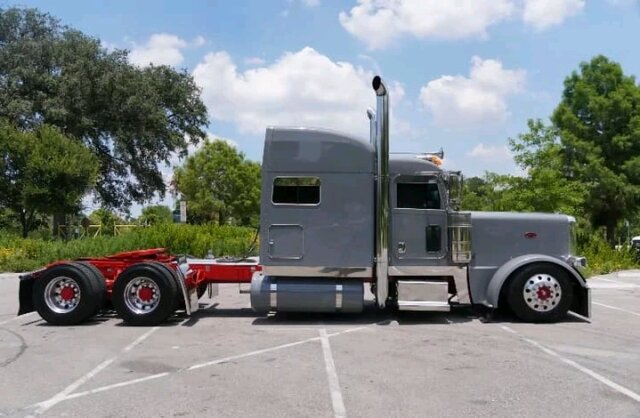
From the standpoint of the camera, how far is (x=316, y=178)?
35.9 ft

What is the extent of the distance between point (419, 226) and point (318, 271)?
6.11 feet

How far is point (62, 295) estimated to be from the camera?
1104 cm

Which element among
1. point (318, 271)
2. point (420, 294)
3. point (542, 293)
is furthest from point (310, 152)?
→ point (542, 293)

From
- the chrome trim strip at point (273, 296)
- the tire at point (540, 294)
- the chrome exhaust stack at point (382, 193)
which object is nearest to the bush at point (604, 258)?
the tire at point (540, 294)

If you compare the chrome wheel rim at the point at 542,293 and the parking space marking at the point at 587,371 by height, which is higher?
the chrome wheel rim at the point at 542,293

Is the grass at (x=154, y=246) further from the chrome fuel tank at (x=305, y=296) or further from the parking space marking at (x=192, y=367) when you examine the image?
the parking space marking at (x=192, y=367)

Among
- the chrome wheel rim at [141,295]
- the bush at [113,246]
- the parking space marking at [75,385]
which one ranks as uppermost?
the bush at [113,246]

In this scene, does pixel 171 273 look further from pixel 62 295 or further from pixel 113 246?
pixel 113 246

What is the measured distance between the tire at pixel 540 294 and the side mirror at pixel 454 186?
1.58 m

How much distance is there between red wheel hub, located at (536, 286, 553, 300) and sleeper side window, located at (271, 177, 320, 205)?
392cm

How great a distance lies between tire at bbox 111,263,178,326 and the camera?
10.7 m

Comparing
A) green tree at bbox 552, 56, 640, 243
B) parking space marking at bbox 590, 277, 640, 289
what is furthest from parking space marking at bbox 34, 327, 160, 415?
green tree at bbox 552, 56, 640, 243

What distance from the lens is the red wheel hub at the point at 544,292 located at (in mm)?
10938

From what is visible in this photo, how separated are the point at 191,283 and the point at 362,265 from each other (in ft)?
9.73
